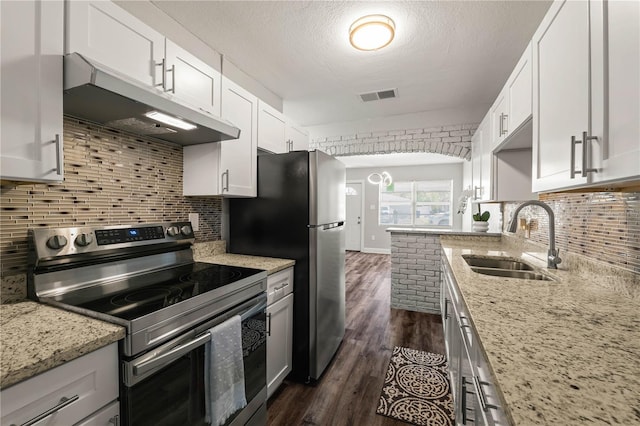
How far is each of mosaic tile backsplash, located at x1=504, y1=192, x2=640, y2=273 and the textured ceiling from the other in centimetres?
121

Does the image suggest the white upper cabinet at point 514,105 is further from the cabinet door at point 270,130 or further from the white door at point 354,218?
the white door at point 354,218

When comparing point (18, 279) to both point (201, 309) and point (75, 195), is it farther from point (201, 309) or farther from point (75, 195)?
point (201, 309)

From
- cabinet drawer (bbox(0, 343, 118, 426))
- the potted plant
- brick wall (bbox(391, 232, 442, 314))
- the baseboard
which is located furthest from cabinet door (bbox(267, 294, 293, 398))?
the baseboard

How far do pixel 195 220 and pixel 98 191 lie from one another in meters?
0.67

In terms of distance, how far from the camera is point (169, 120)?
4.76ft

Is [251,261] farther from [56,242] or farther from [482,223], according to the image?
[482,223]

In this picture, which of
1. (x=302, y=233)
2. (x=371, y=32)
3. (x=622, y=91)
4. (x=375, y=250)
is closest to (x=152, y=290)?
(x=302, y=233)

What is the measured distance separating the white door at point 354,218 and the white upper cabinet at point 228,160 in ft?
19.4

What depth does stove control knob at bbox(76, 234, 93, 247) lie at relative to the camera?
4.40 ft

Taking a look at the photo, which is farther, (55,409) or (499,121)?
(499,121)

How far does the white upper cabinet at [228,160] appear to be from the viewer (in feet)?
6.23

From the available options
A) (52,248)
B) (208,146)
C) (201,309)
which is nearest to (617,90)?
(201,309)

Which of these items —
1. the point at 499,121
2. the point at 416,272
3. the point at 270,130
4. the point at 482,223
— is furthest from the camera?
the point at 416,272

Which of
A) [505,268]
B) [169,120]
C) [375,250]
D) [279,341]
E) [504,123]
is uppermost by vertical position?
[504,123]
